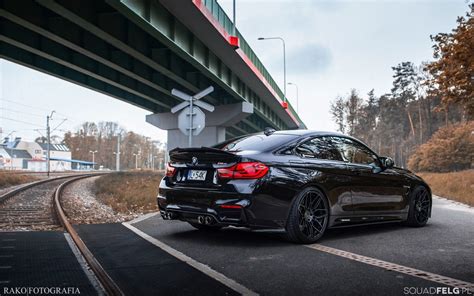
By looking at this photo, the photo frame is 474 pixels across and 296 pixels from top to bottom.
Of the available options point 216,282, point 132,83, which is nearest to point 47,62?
point 132,83

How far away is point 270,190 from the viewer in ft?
15.0

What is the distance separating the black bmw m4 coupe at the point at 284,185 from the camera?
4562 mm

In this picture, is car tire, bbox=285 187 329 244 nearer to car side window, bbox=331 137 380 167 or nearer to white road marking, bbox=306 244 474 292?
white road marking, bbox=306 244 474 292

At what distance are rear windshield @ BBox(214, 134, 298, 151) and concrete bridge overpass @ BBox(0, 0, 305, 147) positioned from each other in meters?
8.48

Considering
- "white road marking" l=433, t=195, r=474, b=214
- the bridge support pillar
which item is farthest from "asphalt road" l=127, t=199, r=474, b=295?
the bridge support pillar

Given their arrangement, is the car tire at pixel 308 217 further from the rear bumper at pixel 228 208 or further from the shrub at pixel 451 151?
the shrub at pixel 451 151

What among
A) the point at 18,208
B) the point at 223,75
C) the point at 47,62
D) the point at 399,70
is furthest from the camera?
the point at 399,70

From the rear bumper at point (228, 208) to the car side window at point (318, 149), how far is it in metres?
0.96

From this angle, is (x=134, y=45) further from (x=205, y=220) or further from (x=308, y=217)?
(x=308, y=217)

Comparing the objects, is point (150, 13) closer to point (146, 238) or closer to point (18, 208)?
point (18, 208)

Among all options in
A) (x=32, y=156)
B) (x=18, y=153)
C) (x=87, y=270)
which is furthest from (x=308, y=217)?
(x=32, y=156)

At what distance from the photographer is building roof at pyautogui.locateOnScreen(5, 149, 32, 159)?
310 ft

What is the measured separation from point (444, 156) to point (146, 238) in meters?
33.3

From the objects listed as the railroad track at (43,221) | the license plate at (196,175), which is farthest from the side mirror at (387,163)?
the railroad track at (43,221)
